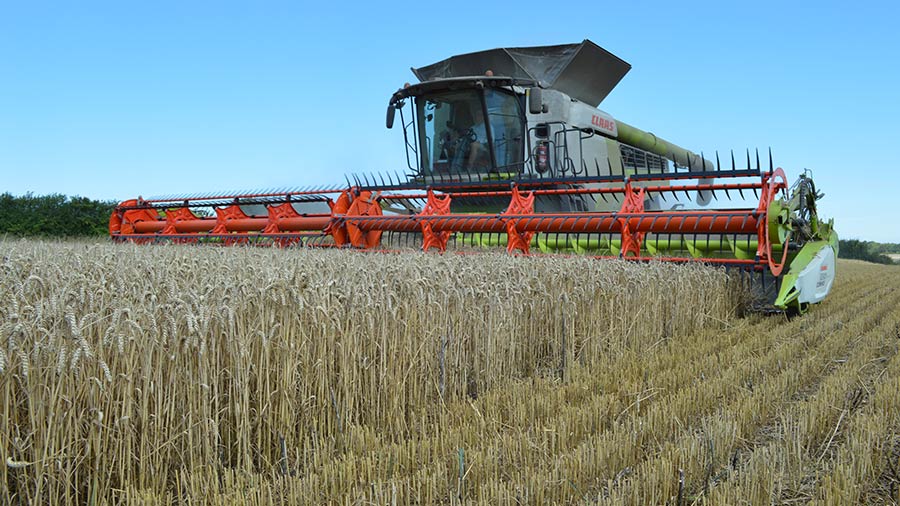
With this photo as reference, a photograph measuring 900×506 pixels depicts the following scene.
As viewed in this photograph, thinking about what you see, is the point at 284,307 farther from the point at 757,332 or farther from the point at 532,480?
the point at 757,332

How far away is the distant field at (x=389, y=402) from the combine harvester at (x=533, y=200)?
2.27 meters

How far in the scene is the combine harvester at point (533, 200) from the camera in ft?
19.8

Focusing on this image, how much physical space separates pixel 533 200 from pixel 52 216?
46.1 feet

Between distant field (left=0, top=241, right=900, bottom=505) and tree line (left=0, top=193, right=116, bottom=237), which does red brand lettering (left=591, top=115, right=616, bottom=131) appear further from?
tree line (left=0, top=193, right=116, bottom=237)

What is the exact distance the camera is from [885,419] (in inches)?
106

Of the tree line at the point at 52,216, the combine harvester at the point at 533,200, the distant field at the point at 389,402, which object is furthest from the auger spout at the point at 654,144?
the tree line at the point at 52,216

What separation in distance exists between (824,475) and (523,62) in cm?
859

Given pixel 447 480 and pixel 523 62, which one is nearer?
pixel 447 480

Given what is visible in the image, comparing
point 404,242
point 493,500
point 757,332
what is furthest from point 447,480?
point 404,242

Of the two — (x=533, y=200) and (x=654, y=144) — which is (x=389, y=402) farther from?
(x=654, y=144)

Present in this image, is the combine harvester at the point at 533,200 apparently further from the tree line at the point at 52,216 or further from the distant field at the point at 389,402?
the tree line at the point at 52,216

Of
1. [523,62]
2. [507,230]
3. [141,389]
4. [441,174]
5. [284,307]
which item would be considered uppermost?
[523,62]

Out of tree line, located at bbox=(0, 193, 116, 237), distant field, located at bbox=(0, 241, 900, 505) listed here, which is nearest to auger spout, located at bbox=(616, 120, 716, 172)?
distant field, located at bbox=(0, 241, 900, 505)

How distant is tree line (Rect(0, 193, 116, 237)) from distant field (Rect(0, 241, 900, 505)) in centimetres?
1375
